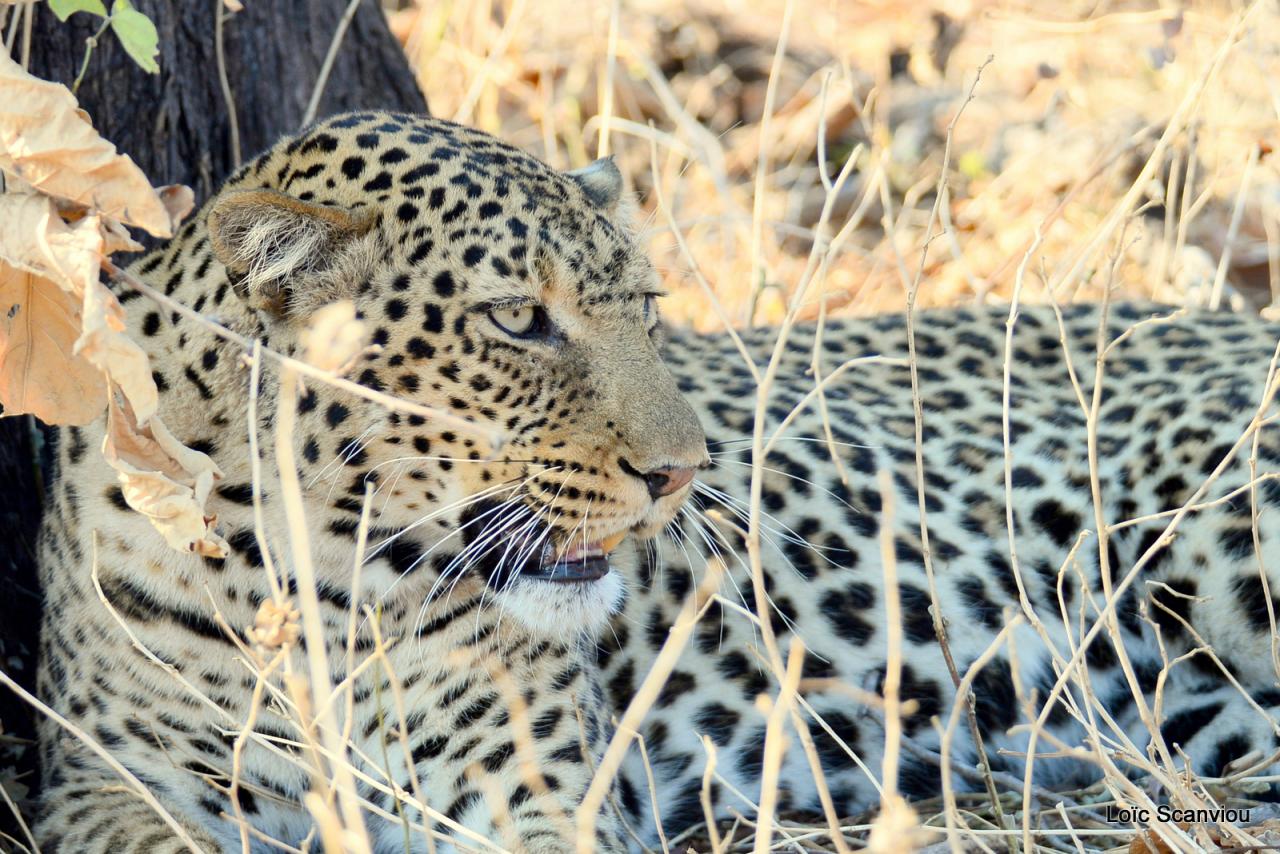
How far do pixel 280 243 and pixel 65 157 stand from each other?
1.77ft

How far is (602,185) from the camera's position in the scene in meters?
4.41

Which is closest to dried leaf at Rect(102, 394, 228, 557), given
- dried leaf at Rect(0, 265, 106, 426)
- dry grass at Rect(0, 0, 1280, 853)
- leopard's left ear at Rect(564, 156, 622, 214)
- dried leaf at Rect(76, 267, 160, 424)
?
dried leaf at Rect(76, 267, 160, 424)

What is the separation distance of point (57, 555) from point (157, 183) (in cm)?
173

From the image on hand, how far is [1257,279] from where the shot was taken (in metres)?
8.66

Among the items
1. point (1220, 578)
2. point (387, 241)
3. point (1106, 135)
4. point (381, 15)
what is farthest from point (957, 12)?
point (387, 241)

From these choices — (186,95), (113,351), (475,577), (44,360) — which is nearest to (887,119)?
(186,95)

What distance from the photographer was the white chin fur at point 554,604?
393 centimetres

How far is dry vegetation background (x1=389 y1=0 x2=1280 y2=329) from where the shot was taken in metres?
8.20

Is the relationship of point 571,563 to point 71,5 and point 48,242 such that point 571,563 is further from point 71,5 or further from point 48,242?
point 71,5

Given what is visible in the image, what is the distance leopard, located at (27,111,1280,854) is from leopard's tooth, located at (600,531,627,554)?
1 centimetres

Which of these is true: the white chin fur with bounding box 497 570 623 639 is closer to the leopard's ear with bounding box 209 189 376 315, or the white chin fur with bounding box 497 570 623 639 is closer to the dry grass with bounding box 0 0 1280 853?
the leopard's ear with bounding box 209 189 376 315

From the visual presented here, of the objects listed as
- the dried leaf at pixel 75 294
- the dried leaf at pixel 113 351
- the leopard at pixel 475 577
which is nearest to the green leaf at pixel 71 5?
the leopard at pixel 475 577

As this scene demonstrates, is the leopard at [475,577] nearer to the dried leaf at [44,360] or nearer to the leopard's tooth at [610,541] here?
the leopard's tooth at [610,541]

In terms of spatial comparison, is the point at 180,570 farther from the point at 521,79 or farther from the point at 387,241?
the point at 521,79
